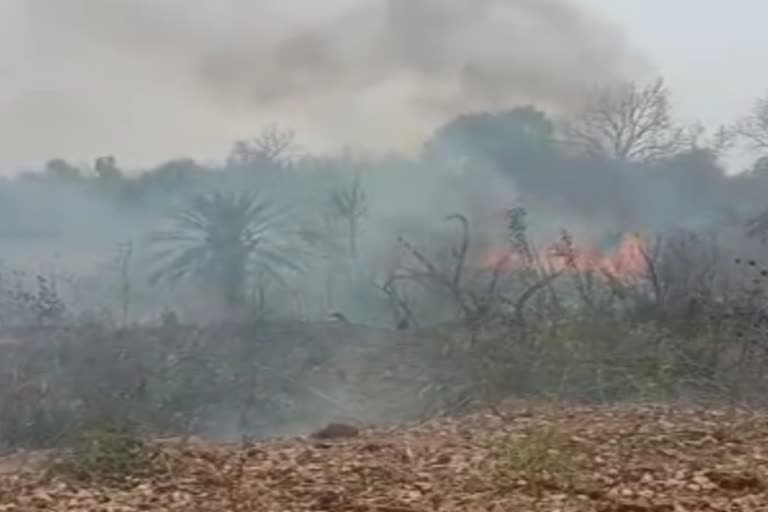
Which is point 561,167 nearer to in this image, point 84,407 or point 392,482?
point 84,407

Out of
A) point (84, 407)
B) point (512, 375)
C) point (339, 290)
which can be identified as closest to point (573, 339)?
point (512, 375)

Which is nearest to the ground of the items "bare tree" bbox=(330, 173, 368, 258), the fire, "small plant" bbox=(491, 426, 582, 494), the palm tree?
"small plant" bbox=(491, 426, 582, 494)

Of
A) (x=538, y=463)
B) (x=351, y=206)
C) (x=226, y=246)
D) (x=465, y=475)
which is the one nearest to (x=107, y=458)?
(x=465, y=475)

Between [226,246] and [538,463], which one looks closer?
[538,463]

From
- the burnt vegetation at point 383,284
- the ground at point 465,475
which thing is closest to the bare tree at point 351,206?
Answer: the burnt vegetation at point 383,284

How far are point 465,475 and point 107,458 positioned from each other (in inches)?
57.2

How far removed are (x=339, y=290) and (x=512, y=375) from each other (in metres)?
7.30

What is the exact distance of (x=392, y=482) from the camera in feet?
16.6

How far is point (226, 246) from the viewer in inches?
598

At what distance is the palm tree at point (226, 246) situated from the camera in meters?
15.2

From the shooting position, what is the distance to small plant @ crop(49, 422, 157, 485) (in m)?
5.13

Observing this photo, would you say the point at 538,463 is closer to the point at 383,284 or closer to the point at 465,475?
the point at 465,475

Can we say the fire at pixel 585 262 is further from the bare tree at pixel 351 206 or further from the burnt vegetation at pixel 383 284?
the bare tree at pixel 351 206

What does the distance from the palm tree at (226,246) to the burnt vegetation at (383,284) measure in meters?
0.03
